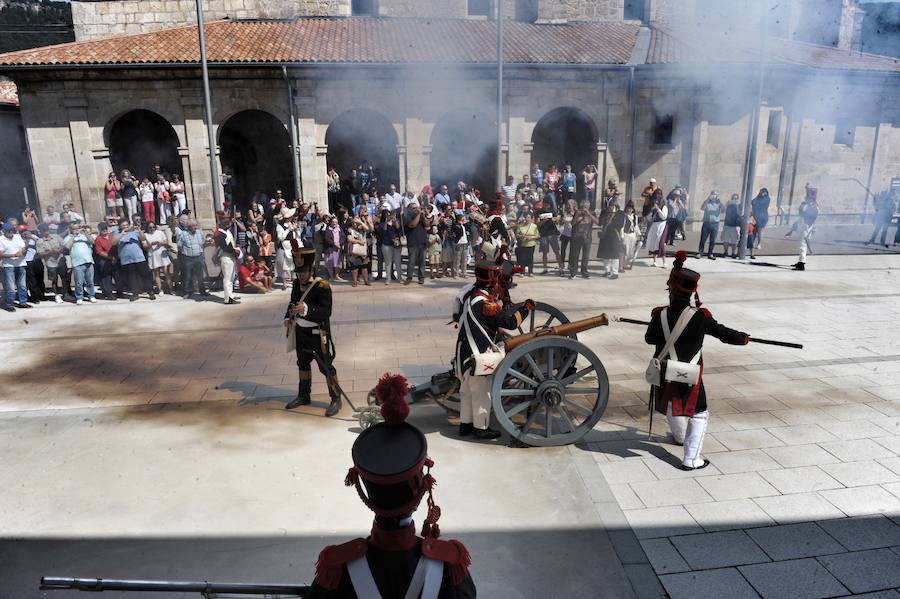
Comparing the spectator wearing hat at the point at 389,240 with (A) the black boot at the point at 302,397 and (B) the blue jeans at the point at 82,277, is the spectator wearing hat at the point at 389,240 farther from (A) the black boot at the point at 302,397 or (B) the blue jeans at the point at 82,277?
(A) the black boot at the point at 302,397

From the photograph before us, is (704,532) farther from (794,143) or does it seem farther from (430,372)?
(794,143)

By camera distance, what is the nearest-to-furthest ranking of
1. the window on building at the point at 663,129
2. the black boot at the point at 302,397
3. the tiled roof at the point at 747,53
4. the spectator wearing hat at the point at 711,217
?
the black boot at the point at 302,397, the tiled roof at the point at 747,53, the spectator wearing hat at the point at 711,217, the window on building at the point at 663,129

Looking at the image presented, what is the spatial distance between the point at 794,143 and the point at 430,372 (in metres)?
16.6

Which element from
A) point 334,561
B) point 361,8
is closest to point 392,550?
point 334,561

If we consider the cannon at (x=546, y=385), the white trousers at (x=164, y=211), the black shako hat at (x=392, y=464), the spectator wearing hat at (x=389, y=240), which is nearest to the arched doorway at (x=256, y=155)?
the white trousers at (x=164, y=211)

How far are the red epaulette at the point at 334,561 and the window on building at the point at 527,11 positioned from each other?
65.5 ft

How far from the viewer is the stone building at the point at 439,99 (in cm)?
1566

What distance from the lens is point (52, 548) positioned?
3408mm

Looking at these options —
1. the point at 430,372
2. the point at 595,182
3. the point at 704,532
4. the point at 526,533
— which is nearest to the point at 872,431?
the point at 704,532

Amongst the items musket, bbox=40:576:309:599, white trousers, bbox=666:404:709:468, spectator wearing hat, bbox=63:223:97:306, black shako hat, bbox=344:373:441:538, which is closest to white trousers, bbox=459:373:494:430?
white trousers, bbox=666:404:709:468

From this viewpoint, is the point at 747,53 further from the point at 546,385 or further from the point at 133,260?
the point at 133,260

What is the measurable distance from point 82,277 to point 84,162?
858 centimetres

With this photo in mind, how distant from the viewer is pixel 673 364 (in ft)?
13.4

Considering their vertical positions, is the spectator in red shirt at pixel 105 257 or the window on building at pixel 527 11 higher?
the window on building at pixel 527 11
